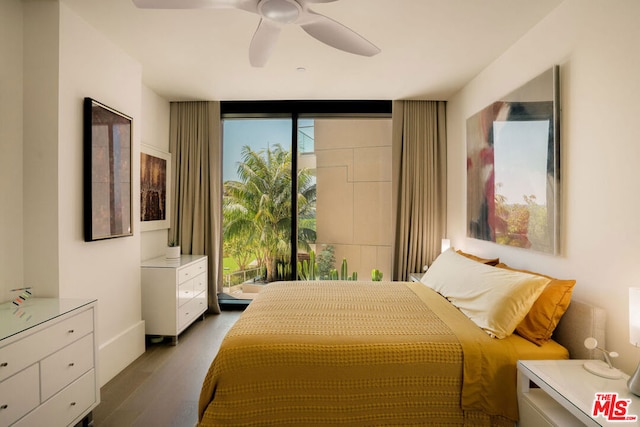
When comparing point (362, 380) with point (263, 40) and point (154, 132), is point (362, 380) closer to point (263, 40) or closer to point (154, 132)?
point (263, 40)

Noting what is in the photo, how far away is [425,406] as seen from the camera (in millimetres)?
1689

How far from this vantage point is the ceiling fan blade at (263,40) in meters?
1.95

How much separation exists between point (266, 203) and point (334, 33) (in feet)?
9.90

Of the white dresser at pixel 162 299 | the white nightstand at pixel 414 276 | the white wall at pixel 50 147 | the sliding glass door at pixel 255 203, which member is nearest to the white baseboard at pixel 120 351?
the white wall at pixel 50 147

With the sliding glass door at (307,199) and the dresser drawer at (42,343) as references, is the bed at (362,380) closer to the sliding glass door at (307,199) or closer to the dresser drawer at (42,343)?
the dresser drawer at (42,343)

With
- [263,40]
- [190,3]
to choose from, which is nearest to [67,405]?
[190,3]

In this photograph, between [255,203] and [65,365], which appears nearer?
[65,365]

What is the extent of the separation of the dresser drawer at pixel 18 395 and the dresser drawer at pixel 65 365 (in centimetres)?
5

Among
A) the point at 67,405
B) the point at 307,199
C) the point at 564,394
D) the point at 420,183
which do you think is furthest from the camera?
the point at 307,199

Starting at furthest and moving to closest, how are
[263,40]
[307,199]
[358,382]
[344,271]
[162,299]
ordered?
[307,199] < [344,271] < [162,299] < [263,40] < [358,382]

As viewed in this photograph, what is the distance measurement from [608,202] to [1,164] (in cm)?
346

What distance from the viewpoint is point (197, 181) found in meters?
4.16

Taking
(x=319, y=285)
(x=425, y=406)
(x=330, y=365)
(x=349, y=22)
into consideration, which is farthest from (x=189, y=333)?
(x=349, y=22)

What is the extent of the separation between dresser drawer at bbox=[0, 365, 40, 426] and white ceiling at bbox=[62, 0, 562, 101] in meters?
2.20
